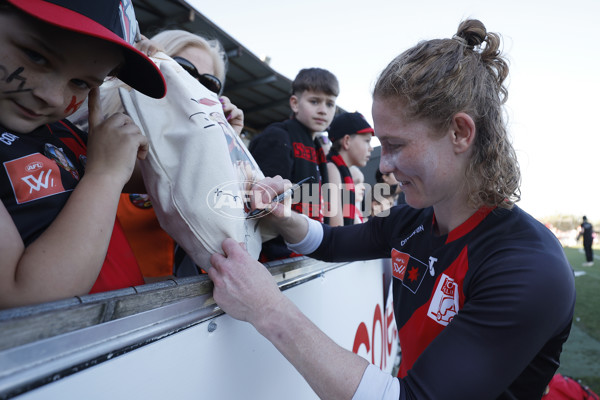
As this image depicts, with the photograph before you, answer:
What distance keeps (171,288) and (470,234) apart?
894mm

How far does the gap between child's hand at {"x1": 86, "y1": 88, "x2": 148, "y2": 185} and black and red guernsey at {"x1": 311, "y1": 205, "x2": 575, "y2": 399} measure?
844mm

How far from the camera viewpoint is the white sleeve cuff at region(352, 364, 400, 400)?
800 mm

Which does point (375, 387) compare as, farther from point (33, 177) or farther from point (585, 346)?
point (585, 346)

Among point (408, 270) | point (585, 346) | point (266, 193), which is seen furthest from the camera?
point (585, 346)

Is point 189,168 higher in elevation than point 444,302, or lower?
higher

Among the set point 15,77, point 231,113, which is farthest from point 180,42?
point 15,77

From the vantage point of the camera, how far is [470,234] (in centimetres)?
110

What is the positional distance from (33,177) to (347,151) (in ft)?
9.05

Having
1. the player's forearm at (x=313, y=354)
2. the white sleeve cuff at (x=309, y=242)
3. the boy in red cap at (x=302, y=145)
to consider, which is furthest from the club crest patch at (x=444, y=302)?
the boy in red cap at (x=302, y=145)

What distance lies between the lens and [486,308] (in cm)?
87

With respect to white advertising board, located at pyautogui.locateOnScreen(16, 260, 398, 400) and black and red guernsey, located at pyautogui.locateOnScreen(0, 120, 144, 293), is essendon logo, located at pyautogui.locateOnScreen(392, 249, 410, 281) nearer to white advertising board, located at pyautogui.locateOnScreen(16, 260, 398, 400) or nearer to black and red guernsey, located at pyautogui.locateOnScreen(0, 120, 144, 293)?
white advertising board, located at pyautogui.locateOnScreen(16, 260, 398, 400)

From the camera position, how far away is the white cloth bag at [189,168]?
87 cm

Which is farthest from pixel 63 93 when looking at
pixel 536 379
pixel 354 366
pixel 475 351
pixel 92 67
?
pixel 536 379

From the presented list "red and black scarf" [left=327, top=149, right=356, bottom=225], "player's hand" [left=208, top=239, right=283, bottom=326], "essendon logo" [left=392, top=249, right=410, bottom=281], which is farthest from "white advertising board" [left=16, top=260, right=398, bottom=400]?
Result: "red and black scarf" [left=327, top=149, right=356, bottom=225]
